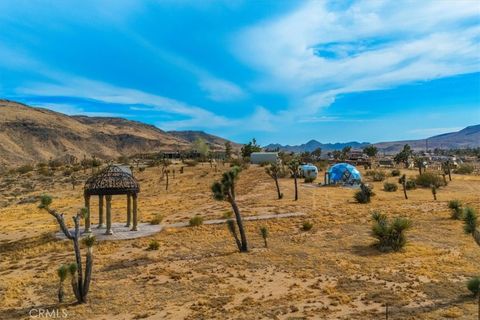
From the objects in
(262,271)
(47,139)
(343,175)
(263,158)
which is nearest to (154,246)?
(262,271)

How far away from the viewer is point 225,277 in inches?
669

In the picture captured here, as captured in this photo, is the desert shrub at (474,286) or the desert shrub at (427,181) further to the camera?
the desert shrub at (427,181)

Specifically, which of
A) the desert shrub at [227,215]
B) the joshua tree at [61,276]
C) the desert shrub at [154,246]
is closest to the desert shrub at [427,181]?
the desert shrub at [227,215]

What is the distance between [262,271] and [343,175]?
36.5 m

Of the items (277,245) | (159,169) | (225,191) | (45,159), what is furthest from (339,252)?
(45,159)

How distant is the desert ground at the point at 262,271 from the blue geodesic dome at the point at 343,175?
18328 mm

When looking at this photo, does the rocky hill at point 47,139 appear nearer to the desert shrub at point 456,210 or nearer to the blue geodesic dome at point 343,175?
the blue geodesic dome at point 343,175

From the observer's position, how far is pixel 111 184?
2450cm

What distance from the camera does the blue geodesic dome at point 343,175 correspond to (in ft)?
169

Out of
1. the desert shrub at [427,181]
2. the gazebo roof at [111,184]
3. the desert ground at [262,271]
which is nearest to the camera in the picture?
the desert ground at [262,271]

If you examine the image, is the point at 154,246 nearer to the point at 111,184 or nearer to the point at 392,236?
the point at 111,184

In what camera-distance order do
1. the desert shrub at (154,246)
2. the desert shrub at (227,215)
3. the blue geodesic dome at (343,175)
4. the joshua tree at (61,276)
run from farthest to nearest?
1. the blue geodesic dome at (343,175)
2. the desert shrub at (227,215)
3. the desert shrub at (154,246)
4. the joshua tree at (61,276)

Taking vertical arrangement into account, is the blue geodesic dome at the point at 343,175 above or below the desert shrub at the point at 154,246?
above

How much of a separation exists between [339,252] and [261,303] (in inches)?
303
